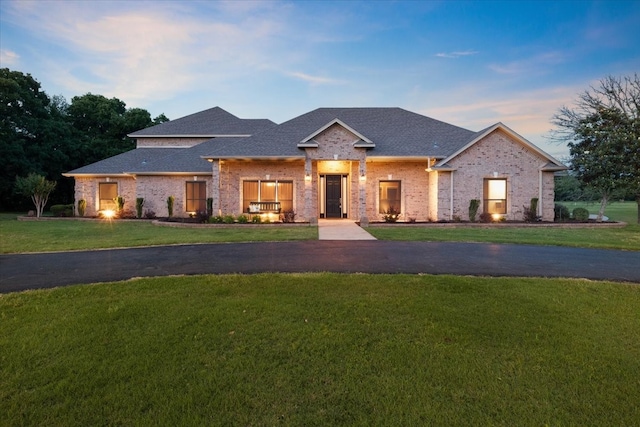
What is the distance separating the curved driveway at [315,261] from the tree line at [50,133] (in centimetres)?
2626

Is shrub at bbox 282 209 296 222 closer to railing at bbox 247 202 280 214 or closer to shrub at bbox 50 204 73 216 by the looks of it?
railing at bbox 247 202 280 214

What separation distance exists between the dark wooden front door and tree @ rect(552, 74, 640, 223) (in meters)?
15.0

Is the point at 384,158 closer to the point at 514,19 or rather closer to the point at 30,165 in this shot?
the point at 514,19

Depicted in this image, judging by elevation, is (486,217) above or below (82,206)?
below

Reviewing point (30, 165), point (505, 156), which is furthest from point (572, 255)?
point (30, 165)

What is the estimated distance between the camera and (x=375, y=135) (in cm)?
1923

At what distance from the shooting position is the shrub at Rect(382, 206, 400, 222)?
16.8 meters

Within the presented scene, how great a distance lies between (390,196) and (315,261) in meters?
11.9

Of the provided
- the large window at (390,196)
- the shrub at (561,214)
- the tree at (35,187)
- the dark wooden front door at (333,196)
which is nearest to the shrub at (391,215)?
the large window at (390,196)

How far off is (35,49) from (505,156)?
1136 inches

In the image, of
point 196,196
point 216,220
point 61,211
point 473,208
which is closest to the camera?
point 216,220

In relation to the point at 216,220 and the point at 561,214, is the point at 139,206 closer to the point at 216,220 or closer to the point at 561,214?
the point at 216,220

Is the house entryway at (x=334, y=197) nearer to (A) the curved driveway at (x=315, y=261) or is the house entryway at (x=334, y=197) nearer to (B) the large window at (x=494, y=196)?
(B) the large window at (x=494, y=196)

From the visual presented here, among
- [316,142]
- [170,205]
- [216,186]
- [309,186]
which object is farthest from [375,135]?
[170,205]
